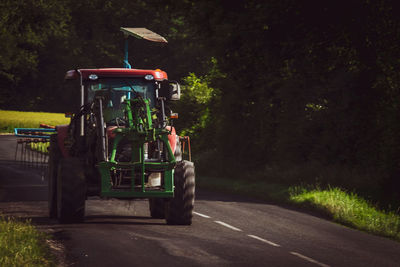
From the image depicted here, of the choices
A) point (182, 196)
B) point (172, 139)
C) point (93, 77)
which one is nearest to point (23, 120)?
point (93, 77)

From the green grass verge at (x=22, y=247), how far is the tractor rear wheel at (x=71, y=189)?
3.54 feet

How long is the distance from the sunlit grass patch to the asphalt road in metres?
0.67

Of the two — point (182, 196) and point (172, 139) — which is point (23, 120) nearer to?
point (172, 139)

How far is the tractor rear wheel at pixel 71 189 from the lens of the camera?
1410 cm

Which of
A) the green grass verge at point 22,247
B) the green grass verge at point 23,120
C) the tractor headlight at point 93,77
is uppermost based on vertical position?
the green grass verge at point 23,120

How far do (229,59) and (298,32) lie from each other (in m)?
3.20

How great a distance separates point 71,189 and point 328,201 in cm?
736

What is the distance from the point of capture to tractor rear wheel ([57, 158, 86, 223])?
1410 cm

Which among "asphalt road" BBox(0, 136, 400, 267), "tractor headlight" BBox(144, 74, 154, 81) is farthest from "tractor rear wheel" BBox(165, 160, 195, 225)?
"tractor headlight" BBox(144, 74, 154, 81)

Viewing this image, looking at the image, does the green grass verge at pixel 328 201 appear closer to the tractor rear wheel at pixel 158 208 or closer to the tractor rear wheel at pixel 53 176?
the tractor rear wheel at pixel 158 208

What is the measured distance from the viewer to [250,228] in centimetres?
1514

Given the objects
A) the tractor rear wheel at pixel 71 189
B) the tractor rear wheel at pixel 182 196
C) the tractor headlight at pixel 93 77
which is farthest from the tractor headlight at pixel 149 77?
the tractor rear wheel at pixel 71 189

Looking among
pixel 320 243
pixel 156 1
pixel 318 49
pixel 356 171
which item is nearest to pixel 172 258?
pixel 320 243

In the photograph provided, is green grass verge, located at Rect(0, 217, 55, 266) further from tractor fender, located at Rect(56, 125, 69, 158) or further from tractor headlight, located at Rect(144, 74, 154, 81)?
tractor headlight, located at Rect(144, 74, 154, 81)
